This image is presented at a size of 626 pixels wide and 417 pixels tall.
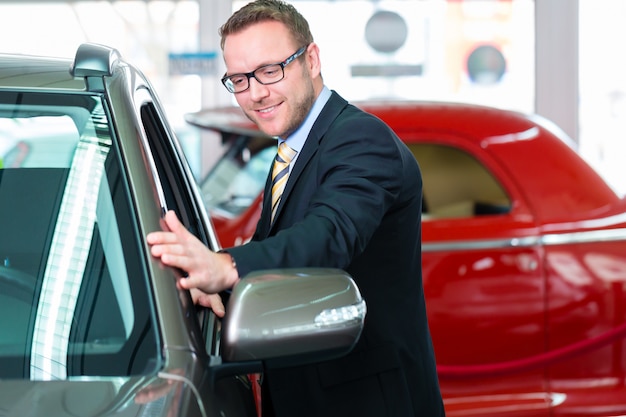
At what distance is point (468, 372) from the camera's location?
14.6ft

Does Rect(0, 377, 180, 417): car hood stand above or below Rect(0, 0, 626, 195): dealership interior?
Answer: below

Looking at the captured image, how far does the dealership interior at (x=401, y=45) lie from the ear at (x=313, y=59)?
23.6 ft

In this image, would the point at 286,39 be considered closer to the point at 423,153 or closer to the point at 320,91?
the point at 320,91

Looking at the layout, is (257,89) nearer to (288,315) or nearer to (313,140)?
(313,140)

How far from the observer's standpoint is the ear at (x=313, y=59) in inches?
92.1

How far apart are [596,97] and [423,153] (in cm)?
533

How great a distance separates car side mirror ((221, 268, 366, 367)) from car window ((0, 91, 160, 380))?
150mm

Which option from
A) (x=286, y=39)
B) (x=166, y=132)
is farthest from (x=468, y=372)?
(x=286, y=39)

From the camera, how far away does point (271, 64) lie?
7.41 feet

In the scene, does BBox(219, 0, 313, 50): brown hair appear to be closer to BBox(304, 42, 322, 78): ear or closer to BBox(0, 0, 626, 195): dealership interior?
BBox(304, 42, 322, 78): ear

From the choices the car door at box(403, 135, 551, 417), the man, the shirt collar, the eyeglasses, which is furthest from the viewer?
the car door at box(403, 135, 551, 417)

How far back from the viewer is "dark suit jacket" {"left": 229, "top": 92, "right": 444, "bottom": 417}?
214cm

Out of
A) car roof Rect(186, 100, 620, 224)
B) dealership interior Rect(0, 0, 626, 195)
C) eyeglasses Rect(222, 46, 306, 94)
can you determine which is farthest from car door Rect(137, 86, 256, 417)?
dealership interior Rect(0, 0, 626, 195)

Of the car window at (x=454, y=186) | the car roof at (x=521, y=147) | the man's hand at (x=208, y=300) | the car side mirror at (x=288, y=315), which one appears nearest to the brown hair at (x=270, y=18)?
the man's hand at (x=208, y=300)
